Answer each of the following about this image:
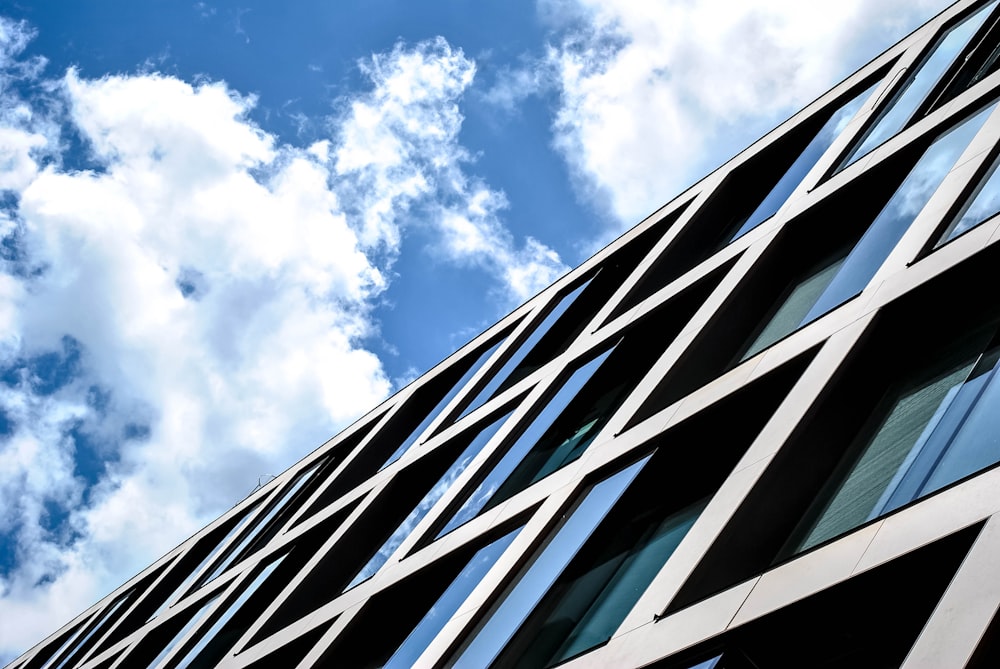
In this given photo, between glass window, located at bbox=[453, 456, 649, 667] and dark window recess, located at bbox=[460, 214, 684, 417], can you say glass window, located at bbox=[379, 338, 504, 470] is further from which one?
glass window, located at bbox=[453, 456, 649, 667]

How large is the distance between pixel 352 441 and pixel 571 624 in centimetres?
1905

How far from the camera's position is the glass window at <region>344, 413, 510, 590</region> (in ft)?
65.0

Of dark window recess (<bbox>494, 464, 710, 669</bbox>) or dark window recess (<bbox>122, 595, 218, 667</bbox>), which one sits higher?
dark window recess (<bbox>122, 595, 218, 667</bbox>)

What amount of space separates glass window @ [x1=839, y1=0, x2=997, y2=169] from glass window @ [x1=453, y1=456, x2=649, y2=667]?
7.19 metres

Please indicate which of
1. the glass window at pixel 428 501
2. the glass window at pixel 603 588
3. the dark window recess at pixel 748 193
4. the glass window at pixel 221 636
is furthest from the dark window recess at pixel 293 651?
the dark window recess at pixel 748 193

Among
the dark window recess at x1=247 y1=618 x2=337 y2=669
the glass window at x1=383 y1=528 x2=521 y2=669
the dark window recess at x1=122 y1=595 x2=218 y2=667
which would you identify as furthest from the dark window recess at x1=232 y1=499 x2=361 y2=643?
the glass window at x1=383 y1=528 x2=521 y2=669

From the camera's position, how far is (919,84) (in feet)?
57.8

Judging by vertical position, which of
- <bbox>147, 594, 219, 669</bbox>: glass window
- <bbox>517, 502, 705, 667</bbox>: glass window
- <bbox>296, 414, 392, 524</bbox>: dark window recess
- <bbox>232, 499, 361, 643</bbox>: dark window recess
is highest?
<bbox>296, 414, 392, 524</bbox>: dark window recess

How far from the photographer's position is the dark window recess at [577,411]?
1720cm

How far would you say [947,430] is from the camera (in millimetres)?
9070

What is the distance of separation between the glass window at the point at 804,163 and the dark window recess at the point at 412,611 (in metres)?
7.37

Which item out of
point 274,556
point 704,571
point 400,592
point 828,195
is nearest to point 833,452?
point 704,571

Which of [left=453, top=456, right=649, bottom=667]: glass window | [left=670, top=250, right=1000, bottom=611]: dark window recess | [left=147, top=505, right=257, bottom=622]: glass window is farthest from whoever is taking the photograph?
[left=147, top=505, right=257, bottom=622]: glass window

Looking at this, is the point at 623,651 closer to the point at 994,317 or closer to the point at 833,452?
the point at 833,452
